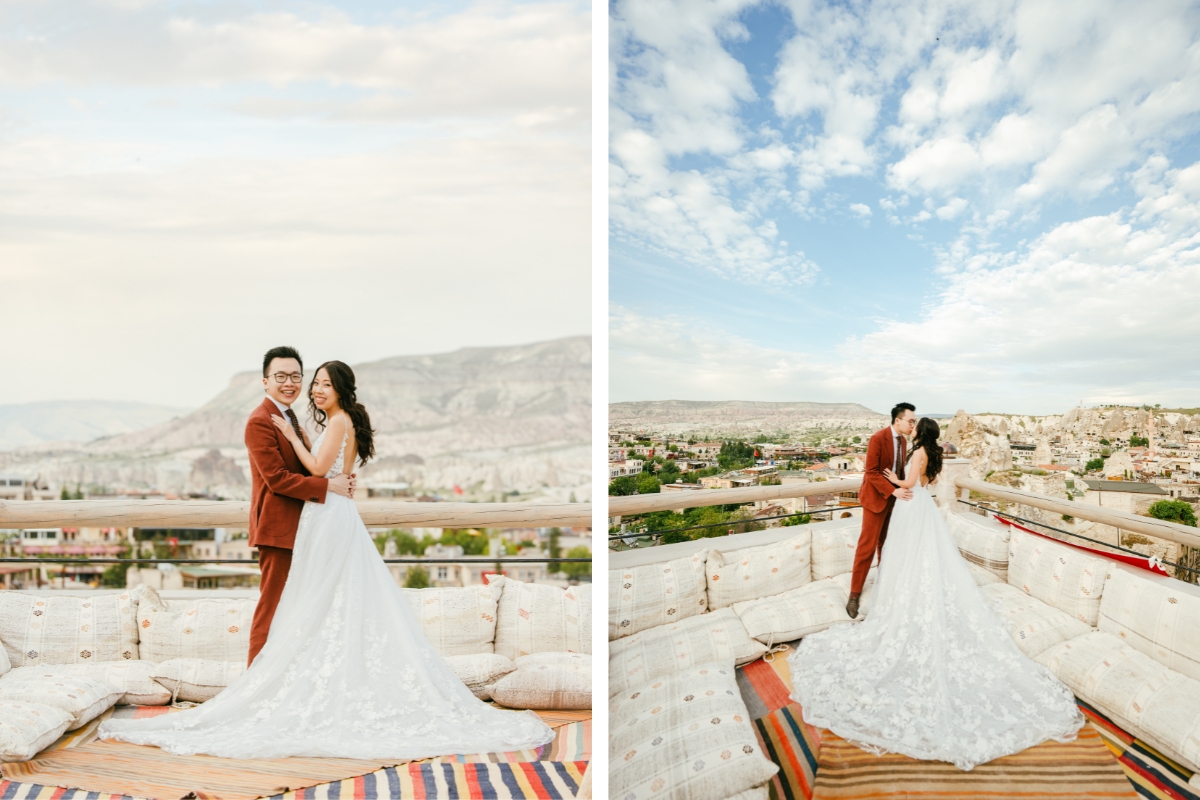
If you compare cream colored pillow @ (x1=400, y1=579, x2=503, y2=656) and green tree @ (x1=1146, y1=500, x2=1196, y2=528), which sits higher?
green tree @ (x1=1146, y1=500, x2=1196, y2=528)

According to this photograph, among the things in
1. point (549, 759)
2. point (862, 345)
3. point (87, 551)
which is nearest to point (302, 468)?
point (87, 551)

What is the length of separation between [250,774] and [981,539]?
7.49 feet

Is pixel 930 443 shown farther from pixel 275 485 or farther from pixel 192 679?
pixel 192 679

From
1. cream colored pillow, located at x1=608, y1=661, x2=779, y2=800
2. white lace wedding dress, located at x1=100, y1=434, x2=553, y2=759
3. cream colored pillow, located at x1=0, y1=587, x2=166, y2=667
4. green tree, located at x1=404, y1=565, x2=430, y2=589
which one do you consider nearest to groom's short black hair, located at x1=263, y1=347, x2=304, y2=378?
white lace wedding dress, located at x1=100, y1=434, x2=553, y2=759

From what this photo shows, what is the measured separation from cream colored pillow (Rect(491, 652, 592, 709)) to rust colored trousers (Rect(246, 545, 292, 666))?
793 millimetres

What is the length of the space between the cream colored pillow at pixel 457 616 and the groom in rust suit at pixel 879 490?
4.13ft

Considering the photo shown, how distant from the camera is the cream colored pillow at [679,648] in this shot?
207 cm

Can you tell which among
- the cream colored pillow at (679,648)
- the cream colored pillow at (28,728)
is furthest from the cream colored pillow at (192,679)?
the cream colored pillow at (679,648)

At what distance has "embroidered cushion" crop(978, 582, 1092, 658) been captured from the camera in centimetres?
173

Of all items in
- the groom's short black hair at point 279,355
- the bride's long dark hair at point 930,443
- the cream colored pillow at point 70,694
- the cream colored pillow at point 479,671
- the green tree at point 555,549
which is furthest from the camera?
the green tree at point 555,549

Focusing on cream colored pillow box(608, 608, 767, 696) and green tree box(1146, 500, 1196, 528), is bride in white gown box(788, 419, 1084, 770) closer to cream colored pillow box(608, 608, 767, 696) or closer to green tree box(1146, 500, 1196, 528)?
cream colored pillow box(608, 608, 767, 696)

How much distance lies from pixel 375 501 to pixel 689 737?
1.27m

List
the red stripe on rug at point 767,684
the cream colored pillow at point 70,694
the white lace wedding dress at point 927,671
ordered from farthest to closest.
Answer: the cream colored pillow at point 70,694
the red stripe on rug at point 767,684
the white lace wedding dress at point 927,671

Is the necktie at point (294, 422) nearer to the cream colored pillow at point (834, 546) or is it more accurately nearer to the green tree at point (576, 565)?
the green tree at point (576, 565)
